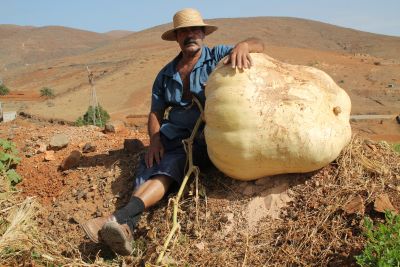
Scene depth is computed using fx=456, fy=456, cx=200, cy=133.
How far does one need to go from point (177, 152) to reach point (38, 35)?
8439 centimetres

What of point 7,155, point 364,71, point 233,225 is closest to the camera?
point 233,225

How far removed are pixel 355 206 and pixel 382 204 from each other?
17 centimetres

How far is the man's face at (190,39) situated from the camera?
3.88 m

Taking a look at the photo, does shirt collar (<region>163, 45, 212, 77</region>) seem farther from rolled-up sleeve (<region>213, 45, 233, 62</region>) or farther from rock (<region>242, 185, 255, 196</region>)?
rock (<region>242, 185, 255, 196</region>)

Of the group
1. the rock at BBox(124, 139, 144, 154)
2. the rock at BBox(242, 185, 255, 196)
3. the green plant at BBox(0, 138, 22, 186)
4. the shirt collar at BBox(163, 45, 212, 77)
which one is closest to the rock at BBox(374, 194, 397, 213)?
the rock at BBox(242, 185, 255, 196)

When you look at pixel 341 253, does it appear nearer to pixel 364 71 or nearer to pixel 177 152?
pixel 177 152

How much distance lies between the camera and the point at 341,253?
9.34 ft

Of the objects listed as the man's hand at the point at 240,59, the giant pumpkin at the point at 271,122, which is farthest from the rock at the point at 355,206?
the man's hand at the point at 240,59

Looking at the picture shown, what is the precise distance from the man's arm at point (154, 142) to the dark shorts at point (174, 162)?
45mm

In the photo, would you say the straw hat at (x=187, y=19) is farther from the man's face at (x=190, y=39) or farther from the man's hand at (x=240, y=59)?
the man's hand at (x=240, y=59)

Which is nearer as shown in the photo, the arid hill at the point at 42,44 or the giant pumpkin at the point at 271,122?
the giant pumpkin at the point at 271,122

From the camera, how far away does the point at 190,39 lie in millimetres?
3881

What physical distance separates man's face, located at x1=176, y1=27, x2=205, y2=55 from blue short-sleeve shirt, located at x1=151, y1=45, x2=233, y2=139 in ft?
0.29

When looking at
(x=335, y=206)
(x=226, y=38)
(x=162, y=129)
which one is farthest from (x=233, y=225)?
(x=226, y=38)
